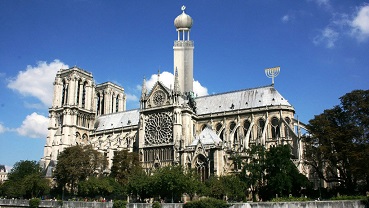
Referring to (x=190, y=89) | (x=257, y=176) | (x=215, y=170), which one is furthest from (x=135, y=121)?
(x=257, y=176)

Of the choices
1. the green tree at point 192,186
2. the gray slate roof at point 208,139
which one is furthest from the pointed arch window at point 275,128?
the green tree at point 192,186

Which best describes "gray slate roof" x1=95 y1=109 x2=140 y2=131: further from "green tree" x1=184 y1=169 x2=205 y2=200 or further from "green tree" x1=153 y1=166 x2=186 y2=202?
"green tree" x1=184 y1=169 x2=205 y2=200

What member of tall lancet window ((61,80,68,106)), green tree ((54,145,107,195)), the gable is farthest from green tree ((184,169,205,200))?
tall lancet window ((61,80,68,106))

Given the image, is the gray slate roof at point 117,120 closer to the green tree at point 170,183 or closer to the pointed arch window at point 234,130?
the pointed arch window at point 234,130

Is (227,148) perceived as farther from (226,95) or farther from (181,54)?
(181,54)

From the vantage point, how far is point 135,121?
85.4 meters

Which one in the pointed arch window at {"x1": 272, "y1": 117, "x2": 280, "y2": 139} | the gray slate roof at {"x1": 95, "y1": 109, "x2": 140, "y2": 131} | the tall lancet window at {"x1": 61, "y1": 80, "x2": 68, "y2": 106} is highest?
the tall lancet window at {"x1": 61, "y1": 80, "x2": 68, "y2": 106}

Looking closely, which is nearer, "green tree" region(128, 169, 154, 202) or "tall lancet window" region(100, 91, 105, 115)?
"green tree" region(128, 169, 154, 202)

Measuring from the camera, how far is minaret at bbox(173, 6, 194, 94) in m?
83.8

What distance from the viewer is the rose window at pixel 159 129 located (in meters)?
67.8

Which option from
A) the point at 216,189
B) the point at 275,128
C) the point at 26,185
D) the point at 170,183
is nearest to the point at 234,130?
the point at 275,128

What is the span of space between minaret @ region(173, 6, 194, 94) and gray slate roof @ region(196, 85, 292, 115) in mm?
5380

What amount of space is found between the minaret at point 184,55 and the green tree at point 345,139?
3992 centimetres

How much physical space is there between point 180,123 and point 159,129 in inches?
188
